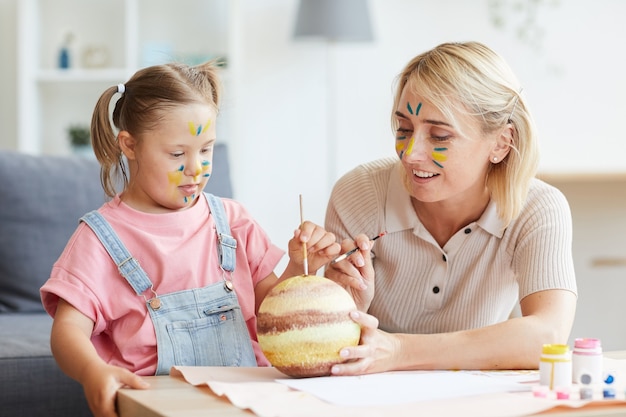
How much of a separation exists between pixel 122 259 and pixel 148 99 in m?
0.27

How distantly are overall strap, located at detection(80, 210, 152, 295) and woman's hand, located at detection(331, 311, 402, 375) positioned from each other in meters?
0.38

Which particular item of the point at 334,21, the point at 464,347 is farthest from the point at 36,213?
the point at 334,21

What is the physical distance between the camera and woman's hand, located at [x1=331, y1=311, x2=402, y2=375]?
4.35 ft

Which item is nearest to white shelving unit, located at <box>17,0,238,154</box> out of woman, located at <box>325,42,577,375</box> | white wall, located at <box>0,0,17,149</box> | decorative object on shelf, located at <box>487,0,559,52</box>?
white wall, located at <box>0,0,17,149</box>

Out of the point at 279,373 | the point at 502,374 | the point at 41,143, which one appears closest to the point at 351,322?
the point at 279,373

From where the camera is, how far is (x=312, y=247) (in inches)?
61.0

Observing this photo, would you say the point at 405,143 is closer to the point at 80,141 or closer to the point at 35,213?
the point at 35,213

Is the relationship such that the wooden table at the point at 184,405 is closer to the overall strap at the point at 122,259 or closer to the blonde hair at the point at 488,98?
the overall strap at the point at 122,259

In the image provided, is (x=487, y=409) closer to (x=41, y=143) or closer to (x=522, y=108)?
(x=522, y=108)

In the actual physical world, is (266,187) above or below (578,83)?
below

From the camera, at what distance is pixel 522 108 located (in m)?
1.78

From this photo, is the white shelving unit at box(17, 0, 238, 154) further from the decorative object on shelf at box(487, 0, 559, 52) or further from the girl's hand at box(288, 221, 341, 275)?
the girl's hand at box(288, 221, 341, 275)

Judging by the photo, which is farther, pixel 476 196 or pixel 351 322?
pixel 476 196

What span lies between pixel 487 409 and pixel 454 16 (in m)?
3.63
